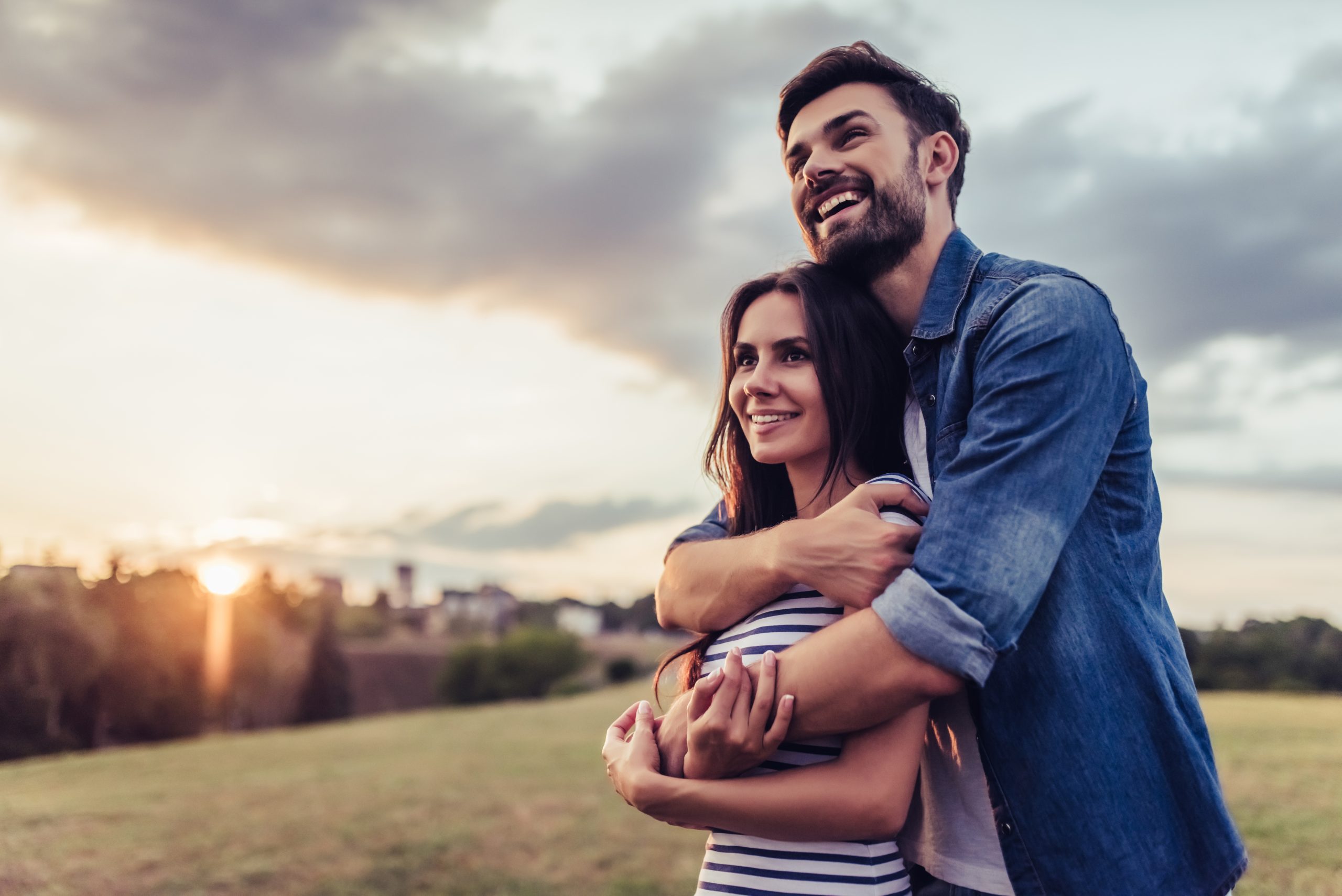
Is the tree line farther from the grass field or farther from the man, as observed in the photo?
the man

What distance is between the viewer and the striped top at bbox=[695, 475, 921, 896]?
2.21 meters

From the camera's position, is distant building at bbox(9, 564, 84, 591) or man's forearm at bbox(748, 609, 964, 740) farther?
distant building at bbox(9, 564, 84, 591)

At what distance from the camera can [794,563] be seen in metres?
2.31

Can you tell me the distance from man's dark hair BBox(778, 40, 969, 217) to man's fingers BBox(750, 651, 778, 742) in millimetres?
1617

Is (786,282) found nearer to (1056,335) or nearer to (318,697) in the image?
(1056,335)

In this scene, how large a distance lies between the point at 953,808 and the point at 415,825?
941cm

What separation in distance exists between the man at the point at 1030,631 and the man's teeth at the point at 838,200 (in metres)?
0.53

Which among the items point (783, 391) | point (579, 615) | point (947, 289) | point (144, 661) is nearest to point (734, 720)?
point (783, 391)

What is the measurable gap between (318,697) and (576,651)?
17785 millimetres

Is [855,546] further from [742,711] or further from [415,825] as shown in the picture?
[415,825]

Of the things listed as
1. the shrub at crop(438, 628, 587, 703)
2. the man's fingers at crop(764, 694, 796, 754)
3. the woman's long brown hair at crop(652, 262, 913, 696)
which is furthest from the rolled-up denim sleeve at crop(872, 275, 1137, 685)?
the shrub at crop(438, 628, 587, 703)

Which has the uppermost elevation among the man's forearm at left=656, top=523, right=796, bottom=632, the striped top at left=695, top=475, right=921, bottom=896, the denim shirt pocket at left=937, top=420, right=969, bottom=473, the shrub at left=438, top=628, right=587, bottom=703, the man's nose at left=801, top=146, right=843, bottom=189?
the man's nose at left=801, top=146, right=843, bottom=189

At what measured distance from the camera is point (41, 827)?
32.3 ft

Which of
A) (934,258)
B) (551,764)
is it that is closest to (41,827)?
(551,764)
